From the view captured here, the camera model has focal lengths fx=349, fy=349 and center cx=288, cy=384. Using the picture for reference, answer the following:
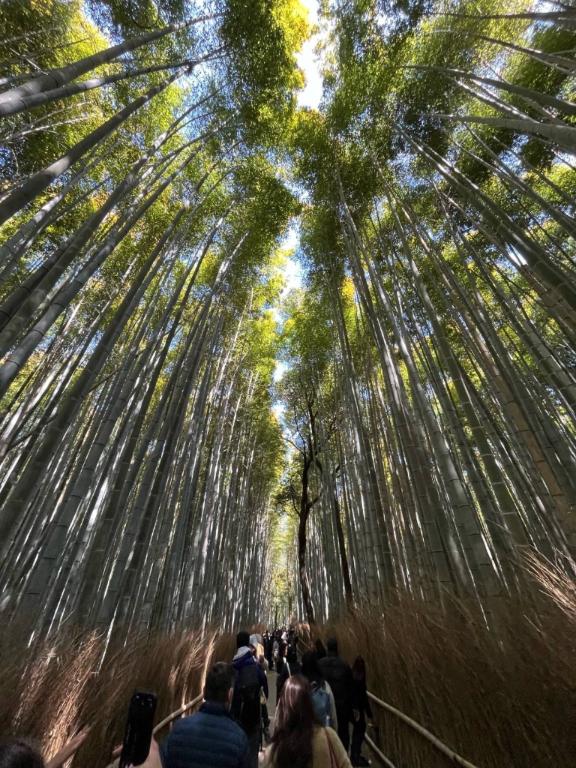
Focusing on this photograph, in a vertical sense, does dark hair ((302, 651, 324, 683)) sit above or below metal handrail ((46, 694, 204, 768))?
above

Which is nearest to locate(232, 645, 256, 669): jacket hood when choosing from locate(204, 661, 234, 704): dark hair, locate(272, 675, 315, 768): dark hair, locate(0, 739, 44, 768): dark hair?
locate(204, 661, 234, 704): dark hair

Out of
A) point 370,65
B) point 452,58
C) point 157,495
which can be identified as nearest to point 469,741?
point 157,495

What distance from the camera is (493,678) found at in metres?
1.22

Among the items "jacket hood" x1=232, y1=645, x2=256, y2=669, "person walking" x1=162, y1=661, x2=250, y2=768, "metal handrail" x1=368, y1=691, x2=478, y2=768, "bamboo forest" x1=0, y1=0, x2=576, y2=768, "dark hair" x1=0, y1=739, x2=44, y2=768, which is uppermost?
"bamboo forest" x1=0, y1=0, x2=576, y2=768

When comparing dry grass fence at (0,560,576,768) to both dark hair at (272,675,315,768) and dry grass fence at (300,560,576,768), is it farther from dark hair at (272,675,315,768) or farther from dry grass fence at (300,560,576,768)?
dark hair at (272,675,315,768)

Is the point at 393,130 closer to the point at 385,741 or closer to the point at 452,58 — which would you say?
the point at 452,58

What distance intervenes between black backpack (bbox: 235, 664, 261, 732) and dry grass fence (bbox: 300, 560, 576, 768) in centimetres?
87

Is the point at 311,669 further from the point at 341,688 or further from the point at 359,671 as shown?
the point at 359,671

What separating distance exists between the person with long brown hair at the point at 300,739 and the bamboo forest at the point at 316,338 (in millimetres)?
579

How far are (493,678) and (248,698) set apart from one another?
5.59 feet

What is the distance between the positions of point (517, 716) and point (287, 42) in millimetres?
5991

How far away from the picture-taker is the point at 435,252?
10.8 feet

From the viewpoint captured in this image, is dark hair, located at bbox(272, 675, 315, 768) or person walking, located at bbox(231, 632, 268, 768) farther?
person walking, located at bbox(231, 632, 268, 768)

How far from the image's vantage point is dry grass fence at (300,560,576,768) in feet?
3.17
